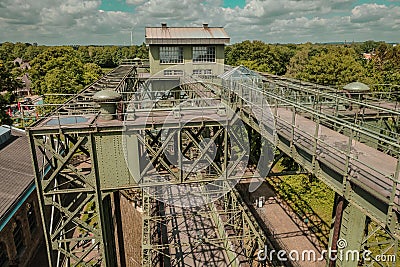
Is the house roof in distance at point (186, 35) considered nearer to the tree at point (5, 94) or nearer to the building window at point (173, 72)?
the building window at point (173, 72)

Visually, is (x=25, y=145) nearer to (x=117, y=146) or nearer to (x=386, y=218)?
(x=117, y=146)

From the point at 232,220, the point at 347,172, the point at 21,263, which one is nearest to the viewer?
the point at 347,172

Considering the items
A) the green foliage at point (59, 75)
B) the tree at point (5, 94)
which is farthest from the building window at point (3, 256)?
the green foliage at point (59, 75)

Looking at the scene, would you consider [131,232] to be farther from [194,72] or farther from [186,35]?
[186,35]

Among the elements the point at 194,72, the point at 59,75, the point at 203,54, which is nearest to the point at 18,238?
the point at 194,72

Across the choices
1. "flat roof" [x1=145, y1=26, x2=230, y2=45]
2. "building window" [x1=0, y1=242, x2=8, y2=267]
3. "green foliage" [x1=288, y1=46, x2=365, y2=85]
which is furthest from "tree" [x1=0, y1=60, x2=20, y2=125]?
"green foliage" [x1=288, y1=46, x2=365, y2=85]

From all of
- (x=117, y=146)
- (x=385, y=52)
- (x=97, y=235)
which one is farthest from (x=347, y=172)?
(x=385, y=52)
